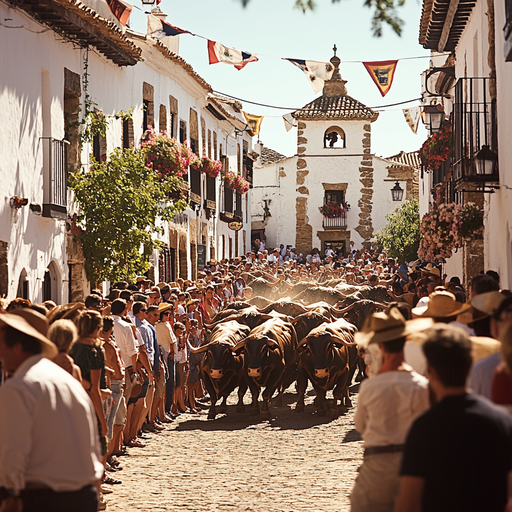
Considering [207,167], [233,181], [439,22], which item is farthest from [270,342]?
[233,181]

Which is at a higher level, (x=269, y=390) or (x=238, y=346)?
(x=238, y=346)

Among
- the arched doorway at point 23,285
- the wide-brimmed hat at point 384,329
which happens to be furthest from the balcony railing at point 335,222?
the wide-brimmed hat at point 384,329

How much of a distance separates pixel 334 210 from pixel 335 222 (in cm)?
66

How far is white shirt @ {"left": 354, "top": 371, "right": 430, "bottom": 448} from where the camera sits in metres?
4.94

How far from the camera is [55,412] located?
14.6 ft

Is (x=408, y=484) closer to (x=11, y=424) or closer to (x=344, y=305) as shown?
(x=11, y=424)

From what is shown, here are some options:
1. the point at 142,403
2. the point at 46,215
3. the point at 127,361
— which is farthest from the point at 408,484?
the point at 46,215

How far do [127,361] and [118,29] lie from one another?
8005mm

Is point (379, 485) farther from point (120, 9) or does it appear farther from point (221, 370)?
point (120, 9)

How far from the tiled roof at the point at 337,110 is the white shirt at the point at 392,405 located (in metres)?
42.9

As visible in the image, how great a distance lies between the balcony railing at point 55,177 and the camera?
14469 mm

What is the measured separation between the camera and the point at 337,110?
47.7 m

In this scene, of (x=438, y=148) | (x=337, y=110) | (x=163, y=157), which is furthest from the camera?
(x=337, y=110)

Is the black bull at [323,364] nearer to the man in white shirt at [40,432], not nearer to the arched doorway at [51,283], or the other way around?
the arched doorway at [51,283]
